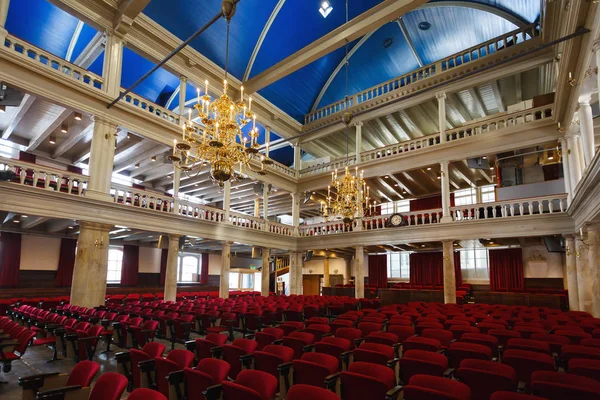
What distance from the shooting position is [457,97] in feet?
56.1

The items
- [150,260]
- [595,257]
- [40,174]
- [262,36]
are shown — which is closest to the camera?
[595,257]

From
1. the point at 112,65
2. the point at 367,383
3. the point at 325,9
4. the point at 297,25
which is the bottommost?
the point at 367,383

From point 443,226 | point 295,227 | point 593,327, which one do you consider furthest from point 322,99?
point 593,327

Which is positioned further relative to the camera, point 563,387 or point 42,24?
point 42,24

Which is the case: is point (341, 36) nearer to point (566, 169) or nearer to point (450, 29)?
point (450, 29)

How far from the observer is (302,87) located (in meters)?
19.8

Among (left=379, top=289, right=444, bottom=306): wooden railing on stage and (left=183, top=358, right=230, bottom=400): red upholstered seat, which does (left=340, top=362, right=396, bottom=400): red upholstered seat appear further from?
(left=379, top=289, right=444, bottom=306): wooden railing on stage

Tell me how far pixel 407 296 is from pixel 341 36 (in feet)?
39.9

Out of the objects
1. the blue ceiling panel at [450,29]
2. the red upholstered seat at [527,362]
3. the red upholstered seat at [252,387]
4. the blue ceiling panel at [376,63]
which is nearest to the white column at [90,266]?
the red upholstered seat at [252,387]

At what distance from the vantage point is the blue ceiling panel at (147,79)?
1496 cm

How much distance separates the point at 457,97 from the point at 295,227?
11189 millimetres

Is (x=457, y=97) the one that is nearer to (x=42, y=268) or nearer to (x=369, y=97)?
(x=369, y=97)

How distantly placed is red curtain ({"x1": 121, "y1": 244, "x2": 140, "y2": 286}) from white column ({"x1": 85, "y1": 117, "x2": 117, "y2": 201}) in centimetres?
1002

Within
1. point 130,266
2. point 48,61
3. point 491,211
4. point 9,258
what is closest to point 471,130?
point 491,211
